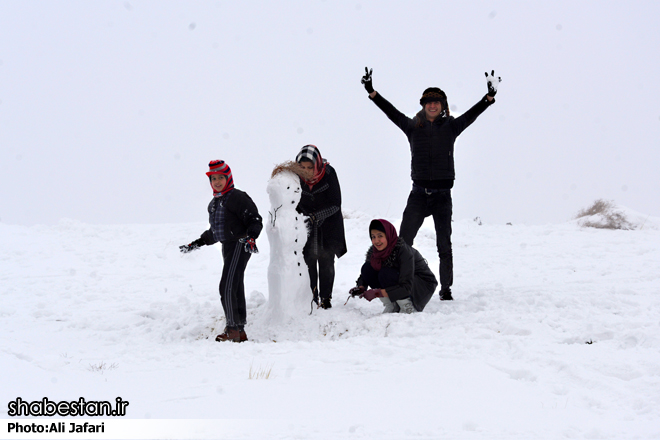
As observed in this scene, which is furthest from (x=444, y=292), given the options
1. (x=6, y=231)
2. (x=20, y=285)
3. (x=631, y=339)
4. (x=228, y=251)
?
(x=6, y=231)

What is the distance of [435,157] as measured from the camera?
223 inches

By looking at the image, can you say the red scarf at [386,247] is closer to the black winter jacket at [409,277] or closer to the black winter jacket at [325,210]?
the black winter jacket at [409,277]

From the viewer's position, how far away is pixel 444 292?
5.80 metres

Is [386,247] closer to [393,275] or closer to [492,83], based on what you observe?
[393,275]

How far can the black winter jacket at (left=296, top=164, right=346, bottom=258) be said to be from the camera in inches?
207

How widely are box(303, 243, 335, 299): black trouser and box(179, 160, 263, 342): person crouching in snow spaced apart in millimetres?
822

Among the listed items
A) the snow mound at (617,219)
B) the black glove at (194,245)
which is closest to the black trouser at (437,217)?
the black glove at (194,245)

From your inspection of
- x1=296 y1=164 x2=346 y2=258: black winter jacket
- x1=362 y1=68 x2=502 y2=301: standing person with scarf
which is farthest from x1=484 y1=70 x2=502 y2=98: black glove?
x1=296 y1=164 x2=346 y2=258: black winter jacket

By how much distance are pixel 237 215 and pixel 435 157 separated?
98.6 inches

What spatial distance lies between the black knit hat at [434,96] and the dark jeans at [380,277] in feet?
7.25

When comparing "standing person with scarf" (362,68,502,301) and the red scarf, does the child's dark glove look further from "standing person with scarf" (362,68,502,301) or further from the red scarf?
"standing person with scarf" (362,68,502,301)

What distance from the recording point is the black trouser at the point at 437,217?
5734 mm

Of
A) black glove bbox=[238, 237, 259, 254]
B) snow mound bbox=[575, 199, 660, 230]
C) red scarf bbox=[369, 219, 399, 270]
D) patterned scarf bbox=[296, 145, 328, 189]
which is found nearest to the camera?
black glove bbox=[238, 237, 259, 254]

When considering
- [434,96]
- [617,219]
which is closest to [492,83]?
[434,96]
